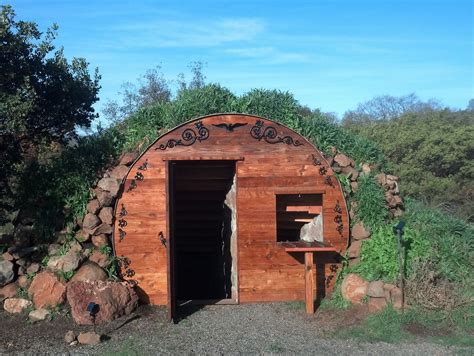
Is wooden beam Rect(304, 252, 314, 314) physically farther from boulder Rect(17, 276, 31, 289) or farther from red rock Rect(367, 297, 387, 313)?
A: boulder Rect(17, 276, 31, 289)

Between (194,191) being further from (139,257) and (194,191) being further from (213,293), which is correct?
(213,293)

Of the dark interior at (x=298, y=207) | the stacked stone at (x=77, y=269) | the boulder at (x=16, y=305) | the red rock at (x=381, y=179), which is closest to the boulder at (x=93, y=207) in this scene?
the stacked stone at (x=77, y=269)

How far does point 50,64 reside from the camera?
959 cm

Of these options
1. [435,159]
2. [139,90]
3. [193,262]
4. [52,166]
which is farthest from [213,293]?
[139,90]

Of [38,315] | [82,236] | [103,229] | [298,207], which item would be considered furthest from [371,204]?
[38,315]

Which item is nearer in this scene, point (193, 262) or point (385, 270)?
point (385, 270)

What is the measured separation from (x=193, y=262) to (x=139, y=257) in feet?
17.7

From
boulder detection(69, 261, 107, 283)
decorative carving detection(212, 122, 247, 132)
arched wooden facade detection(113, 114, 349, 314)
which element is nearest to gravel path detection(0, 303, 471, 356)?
arched wooden facade detection(113, 114, 349, 314)

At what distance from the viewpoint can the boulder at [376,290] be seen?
8367 mm

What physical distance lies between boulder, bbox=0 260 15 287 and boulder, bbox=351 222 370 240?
5954 mm

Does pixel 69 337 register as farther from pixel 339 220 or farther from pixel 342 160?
pixel 342 160

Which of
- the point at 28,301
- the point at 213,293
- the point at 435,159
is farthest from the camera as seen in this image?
the point at 435,159

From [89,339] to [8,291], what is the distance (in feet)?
7.46

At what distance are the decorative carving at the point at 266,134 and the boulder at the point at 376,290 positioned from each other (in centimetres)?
290
